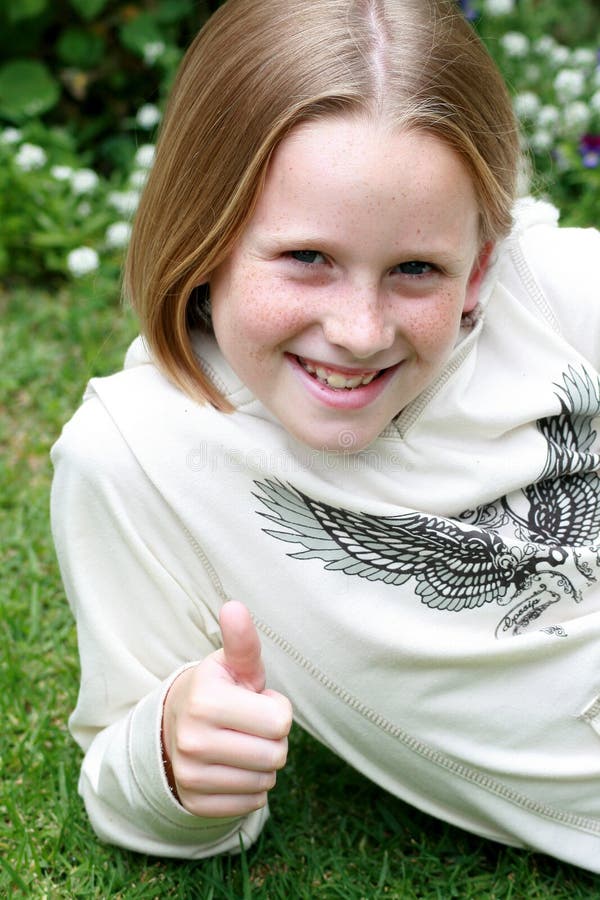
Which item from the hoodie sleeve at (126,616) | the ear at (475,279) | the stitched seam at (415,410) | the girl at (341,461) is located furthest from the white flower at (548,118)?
the hoodie sleeve at (126,616)

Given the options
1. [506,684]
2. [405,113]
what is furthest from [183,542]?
[405,113]

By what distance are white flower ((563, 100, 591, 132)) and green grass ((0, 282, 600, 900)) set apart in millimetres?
2154

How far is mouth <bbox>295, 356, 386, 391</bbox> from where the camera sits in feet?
4.91

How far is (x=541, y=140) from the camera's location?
3596mm

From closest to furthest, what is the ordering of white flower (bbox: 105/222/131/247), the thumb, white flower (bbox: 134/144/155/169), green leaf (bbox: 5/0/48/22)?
the thumb < white flower (bbox: 105/222/131/247) < white flower (bbox: 134/144/155/169) < green leaf (bbox: 5/0/48/22)

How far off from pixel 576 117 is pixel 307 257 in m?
2.46

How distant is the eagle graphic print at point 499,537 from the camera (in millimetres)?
1666

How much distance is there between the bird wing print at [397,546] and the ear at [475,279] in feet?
1.11

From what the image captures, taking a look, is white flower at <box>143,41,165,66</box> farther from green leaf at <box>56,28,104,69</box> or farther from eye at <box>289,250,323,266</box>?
eye at <box>289,250,323,266</box>

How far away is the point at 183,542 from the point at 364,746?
0.44m

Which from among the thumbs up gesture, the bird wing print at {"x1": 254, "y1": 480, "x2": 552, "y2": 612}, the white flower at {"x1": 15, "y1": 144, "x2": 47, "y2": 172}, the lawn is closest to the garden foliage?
the white flower at {"x1": 15, "y1": 144, "x2": 47, "y2": 172}

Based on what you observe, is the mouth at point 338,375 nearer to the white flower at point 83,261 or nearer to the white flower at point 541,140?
the white flower at point 83,261

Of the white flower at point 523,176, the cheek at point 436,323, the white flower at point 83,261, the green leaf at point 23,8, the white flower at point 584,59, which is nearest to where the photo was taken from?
the cheek at point 436,323

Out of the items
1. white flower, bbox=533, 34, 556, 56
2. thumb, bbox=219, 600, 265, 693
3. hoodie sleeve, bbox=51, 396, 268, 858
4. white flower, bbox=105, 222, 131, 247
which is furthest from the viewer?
white flower, bbox=533, 34, 556, 56
